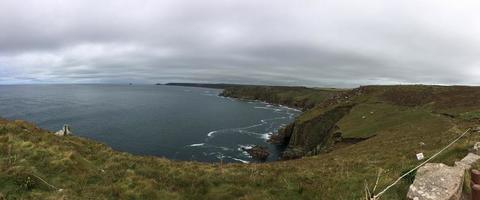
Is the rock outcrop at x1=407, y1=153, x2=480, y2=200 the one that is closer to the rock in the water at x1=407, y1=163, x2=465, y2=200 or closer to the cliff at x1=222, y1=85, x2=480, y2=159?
the rock in the water at x1=407, y1=163, x2=465, y2=200

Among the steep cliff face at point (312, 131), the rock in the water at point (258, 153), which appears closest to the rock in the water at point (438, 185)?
the rock in the water at point (258, 153)

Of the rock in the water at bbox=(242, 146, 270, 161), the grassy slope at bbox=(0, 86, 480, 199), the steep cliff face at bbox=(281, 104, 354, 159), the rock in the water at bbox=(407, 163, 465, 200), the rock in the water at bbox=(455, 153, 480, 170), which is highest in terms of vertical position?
the rock in the water at bbox=(407, 163, 465, 200)

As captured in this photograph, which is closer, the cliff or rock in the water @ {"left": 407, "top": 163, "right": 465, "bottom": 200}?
rock in the water @ {"left": 407, "top": 163, "right": 465, "bottom": 200}

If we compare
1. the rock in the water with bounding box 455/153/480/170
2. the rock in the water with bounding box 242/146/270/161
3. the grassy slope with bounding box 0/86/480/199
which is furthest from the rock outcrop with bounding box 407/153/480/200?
the rock in the water with bounding box 242/146/270/161

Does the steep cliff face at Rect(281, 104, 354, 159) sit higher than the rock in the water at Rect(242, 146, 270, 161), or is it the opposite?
the steep cliff face at Rect(281, 104, 354, 159)

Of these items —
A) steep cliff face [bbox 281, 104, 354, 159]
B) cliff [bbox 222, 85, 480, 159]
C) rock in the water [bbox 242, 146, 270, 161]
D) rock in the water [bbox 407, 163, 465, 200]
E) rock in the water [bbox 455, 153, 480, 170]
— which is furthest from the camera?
steep cliff face [bbox 281, 104, 354, 159]

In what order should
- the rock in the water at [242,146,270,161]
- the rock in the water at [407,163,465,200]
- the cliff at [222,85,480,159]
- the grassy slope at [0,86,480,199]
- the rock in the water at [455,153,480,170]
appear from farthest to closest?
the rock in the water at [242,146,270,161], the cliff at [222,85,480,159], the grassy slope at [0,86,480,199], the rock in the water at [455,153,480,170], the rock in the water at [407,163,465,200]

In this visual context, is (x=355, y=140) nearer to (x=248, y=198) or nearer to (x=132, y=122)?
(x=248, y=198)

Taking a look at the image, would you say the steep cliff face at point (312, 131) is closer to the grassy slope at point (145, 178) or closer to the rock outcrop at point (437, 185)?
the grassy slope at point (145, 178)
